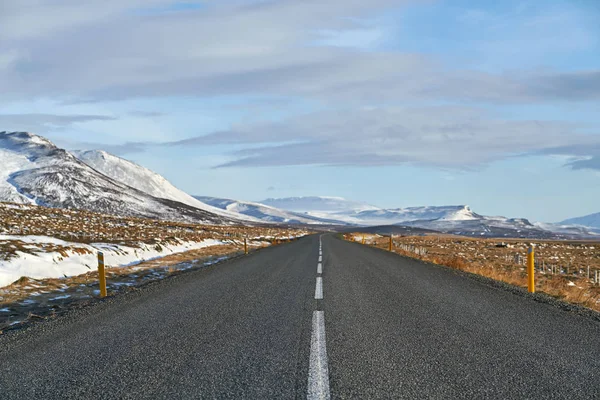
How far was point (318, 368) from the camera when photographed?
18.0ft

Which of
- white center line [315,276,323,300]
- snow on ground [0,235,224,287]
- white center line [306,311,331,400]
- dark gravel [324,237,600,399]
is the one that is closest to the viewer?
white center line [306,311,331,400]

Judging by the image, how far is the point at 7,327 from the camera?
9.15 m

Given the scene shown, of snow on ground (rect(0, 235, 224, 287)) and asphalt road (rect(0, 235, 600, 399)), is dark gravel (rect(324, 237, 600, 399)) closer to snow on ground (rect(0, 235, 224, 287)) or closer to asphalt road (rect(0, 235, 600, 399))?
asphalt road (rect(0, 235, 600, 399))

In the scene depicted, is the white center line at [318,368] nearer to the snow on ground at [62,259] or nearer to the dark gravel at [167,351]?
the dark gravel at [167,351]

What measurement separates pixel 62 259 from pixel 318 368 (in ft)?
51.6

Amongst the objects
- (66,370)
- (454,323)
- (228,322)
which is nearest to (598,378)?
(454,323)

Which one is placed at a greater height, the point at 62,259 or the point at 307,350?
the point at 62,259

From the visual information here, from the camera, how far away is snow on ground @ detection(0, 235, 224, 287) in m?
15.6

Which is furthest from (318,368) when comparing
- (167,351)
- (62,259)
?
(62,259)

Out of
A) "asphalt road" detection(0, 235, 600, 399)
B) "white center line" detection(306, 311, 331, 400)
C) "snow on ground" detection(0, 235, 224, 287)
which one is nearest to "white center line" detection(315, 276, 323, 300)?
"asphalt road" detection(0, 235, 600, 399)

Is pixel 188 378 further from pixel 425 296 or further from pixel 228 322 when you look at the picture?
pixel 425 296

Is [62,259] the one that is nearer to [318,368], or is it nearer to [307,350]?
[307,350]

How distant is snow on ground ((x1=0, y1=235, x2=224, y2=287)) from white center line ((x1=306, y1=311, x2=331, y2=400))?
35.8 ft

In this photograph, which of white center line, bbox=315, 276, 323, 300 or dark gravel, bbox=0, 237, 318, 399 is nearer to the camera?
dark gravel, bbox=0, 237, 318, 399
